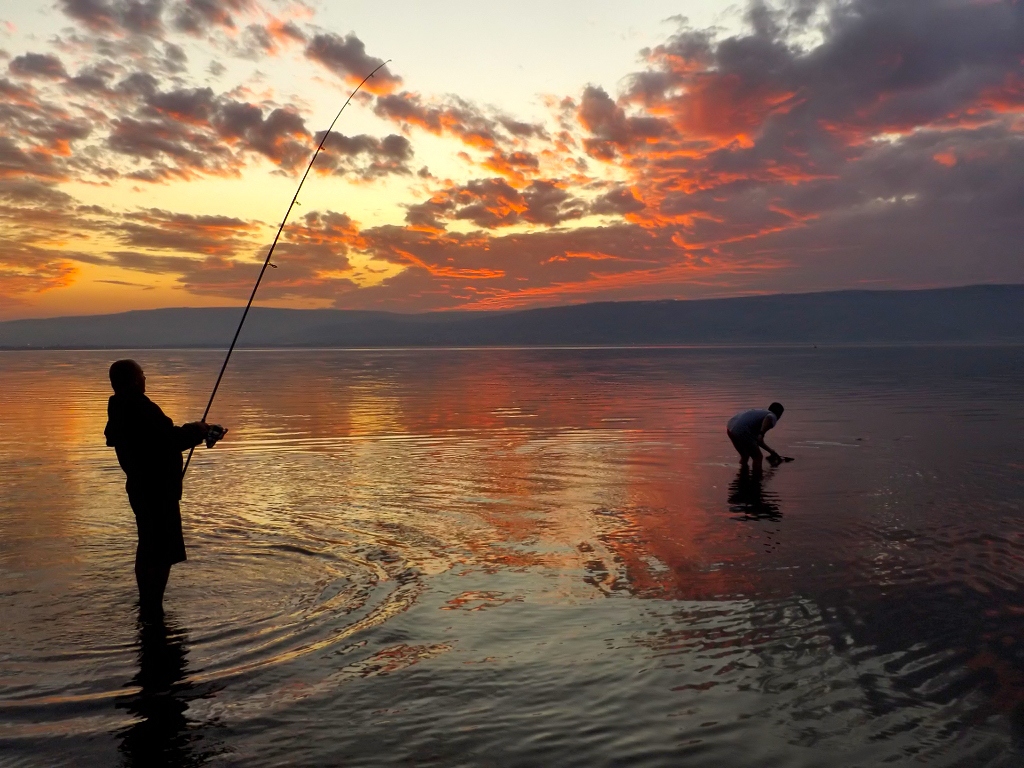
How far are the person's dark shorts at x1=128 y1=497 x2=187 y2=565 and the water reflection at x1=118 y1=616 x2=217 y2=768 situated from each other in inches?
21.2

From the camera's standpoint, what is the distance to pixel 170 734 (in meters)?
4.75

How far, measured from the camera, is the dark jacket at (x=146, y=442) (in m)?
6.30

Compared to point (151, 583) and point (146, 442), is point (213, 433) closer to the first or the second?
point (146, 442)

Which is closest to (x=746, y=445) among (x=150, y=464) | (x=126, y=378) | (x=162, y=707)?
(x=150, y=464)

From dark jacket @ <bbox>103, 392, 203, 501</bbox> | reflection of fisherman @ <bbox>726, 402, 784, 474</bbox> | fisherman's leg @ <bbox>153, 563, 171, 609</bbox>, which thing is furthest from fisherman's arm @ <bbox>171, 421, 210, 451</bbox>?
reflection of fisherman @ <bbox>726, 402, 784, 474</bbox>

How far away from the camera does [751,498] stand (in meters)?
11.8

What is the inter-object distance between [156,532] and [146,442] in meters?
0.73

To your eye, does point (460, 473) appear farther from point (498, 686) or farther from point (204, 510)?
point (498, 686)

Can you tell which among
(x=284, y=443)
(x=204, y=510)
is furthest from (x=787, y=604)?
(x=284, y=443)

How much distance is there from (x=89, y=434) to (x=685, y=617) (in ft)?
55.2

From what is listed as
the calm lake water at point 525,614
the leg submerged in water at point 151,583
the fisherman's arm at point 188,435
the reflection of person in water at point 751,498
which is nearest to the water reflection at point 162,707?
the calm lake water at point 525,614

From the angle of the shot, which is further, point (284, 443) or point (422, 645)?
point (284, 443)

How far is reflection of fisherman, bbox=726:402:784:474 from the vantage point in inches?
553

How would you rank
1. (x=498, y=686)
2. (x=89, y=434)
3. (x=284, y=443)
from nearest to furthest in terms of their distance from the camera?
(x=498, y=686), (x=284, y=443), (x=89, y=434)
